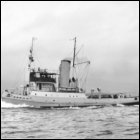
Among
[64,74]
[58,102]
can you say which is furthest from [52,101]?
[64,74]

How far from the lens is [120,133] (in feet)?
64.6

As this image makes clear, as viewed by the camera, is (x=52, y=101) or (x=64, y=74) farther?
(x=64, y=74)

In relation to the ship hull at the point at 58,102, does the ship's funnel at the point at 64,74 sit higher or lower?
higher

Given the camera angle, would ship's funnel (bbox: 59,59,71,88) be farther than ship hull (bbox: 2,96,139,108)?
Yes

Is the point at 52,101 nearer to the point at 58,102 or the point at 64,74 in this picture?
the point at 58,102

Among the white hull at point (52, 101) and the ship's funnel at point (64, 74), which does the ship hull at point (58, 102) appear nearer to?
the white hull at point (52, 101)

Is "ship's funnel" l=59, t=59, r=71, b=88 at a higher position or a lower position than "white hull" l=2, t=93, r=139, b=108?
higher

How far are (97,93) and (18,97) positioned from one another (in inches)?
652

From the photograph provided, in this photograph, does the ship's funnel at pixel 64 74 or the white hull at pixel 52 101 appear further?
the ship's funnel at pixel 64 74

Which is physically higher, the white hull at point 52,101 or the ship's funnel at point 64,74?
the ship's funnel at point 64,74

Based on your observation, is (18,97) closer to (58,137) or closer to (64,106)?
(64,106)

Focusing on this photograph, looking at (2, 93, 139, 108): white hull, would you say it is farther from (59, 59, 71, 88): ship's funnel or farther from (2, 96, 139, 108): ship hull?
(59, 59, 71, 88): ship's funnel

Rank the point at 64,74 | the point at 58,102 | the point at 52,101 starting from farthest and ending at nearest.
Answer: the point at 64,74, the point at 58,102, the point at 52,101

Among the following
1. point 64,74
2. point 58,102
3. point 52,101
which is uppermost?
point 64,74
